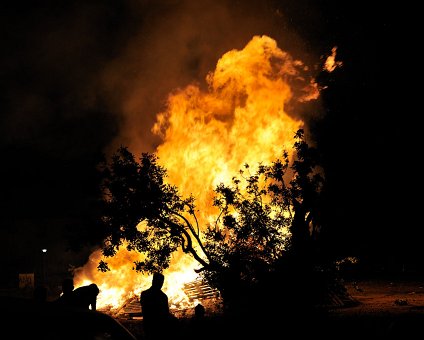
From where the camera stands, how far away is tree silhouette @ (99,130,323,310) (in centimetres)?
1539

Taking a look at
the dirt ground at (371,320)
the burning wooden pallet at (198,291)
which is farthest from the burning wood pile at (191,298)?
the dirt ground at (371,320)

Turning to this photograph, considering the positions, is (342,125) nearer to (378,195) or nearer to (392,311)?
(378,195)

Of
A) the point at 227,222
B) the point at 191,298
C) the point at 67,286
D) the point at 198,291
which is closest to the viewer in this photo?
the point at 67,286

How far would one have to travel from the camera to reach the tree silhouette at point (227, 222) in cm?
1539

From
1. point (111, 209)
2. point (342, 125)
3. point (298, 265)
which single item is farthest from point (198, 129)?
point (298, 265)

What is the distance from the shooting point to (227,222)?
15.8 metres

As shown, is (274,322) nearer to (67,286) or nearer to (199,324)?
(199,324)

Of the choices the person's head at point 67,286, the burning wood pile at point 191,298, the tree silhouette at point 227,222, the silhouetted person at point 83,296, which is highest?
the tree silhouette at point 227,222

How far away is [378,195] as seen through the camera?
2480cm

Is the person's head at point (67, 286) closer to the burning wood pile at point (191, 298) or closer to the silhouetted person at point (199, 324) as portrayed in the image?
the silhouetted person at point (199, 324)

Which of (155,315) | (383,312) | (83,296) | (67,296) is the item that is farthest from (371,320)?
(67,296)

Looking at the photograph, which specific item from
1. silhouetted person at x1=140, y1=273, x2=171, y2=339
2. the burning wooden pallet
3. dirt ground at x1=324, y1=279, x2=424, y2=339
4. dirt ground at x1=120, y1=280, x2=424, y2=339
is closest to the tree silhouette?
dirt ground at x1=120, y1=280, x2=424, y2=339

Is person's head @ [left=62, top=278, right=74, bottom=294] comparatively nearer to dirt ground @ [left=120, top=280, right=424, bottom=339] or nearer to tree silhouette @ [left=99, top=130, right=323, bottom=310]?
dirt ground @ [left=120, top=280, right=424, bottom=339]

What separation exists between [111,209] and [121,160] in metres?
2.02
